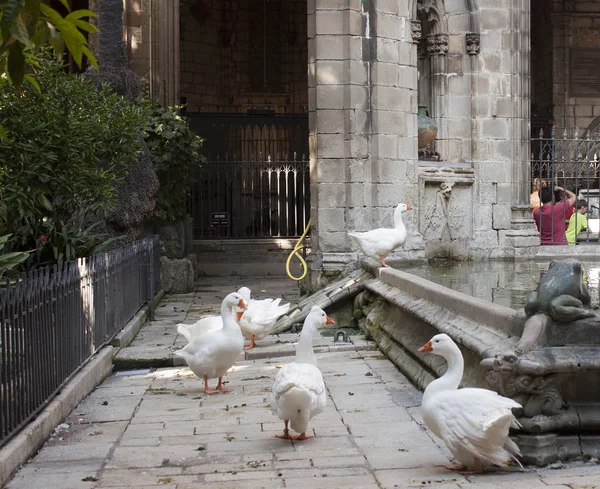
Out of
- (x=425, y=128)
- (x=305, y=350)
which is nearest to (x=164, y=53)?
(x=425, y=128)

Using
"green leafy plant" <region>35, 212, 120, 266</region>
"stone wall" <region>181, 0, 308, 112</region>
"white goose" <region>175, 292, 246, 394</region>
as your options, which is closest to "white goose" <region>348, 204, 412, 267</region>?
"green leafy plant" <region>35, 212, 120, 266</region>

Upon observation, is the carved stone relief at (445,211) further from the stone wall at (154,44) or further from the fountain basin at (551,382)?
the fountain basin at (551,382)

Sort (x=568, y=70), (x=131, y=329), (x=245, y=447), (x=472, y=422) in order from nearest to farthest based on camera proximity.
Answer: (x=472, y=422)
(x=245, y=447)
(x=131, y=329)
(x=568, y=70)

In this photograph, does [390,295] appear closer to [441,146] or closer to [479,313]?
[479,313]

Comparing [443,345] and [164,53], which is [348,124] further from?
[443,345]

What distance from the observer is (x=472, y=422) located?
4816 mm

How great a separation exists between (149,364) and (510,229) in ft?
25.2

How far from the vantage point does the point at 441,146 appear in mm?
15062

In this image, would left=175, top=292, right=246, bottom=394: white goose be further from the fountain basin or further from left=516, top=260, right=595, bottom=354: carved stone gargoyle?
left=516, top=260, right=595, bottom=354: carved stone gargoyle

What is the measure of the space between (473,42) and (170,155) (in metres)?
5.47

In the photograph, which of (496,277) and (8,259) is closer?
(8,259)

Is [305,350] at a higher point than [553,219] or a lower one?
lower

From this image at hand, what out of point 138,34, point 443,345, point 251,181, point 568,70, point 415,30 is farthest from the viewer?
point 568,70

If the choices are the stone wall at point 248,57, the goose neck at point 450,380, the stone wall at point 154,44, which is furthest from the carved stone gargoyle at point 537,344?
the stone wall at point 248,57
